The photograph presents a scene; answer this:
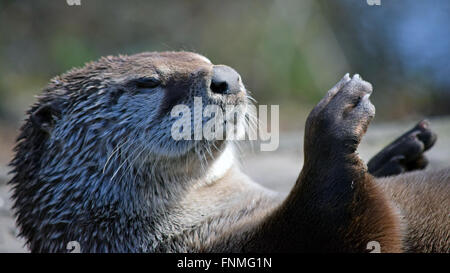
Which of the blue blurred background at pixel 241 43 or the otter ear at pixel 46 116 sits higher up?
the blue blurred background at pixel 241 43

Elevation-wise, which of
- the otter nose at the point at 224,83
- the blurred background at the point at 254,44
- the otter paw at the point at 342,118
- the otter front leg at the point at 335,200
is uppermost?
the blurred background at the point at 254,44

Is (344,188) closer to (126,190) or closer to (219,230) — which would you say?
(219,230)

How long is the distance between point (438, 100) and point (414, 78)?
2.10 feet

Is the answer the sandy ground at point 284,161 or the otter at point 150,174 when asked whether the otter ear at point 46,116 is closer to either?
the otter at point 150,174

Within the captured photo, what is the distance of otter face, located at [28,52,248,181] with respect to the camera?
8.23ft

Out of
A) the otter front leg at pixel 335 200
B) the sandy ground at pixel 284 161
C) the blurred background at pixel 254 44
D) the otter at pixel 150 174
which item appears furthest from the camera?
the blurred background at pixel 254 44

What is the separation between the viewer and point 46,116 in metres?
2.78

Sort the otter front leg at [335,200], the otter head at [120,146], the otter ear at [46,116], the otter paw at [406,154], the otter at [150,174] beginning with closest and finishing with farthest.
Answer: the otter front leg at [335,200] < the otter at [150,174] < the otter head at [120,146] < the otter ear at [46,116] < the otter paw at [406,154]

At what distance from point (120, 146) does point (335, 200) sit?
1.07 meters

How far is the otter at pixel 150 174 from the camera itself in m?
2.42

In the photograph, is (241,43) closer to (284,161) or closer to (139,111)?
(284,161)

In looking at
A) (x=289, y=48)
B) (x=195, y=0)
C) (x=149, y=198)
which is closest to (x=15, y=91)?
(x=195, y=0)

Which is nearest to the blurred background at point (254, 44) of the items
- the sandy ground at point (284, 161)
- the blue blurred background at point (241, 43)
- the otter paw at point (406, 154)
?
the blue blurred background at point (241, 43)
